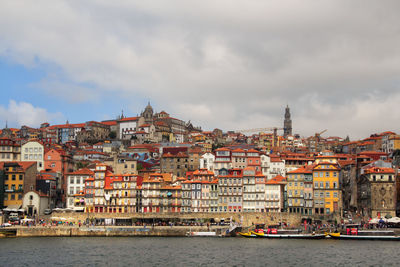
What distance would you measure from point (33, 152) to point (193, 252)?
205ft

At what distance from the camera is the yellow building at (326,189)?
95.7 m

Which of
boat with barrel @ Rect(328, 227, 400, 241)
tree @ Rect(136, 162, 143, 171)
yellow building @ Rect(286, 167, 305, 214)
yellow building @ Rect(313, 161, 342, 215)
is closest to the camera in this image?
boat with barrel @ Rect(328, 227, 400, 241)

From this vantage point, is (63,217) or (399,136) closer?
(63,217)

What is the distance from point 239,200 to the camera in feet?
320

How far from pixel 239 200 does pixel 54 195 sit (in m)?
36.1

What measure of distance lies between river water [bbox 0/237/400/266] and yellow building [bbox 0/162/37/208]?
18317mm

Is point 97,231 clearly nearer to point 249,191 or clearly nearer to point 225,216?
point 225,216

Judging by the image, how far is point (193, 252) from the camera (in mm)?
64438

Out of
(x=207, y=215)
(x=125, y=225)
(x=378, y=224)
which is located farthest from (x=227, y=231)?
(x=378, y=224)

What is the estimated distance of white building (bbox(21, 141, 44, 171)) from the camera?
11512cm

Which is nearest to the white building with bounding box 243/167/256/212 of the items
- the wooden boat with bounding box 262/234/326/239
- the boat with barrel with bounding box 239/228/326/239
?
the boat with barrel with bounding box 239/228/326/239

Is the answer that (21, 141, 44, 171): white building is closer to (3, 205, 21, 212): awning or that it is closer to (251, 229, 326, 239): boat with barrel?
(3, 205, 21, 212): awning

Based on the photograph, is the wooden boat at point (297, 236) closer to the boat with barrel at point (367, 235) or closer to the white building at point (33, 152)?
the boat with barrel at point (367, 235)

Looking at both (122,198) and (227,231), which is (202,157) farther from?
(227,231)
